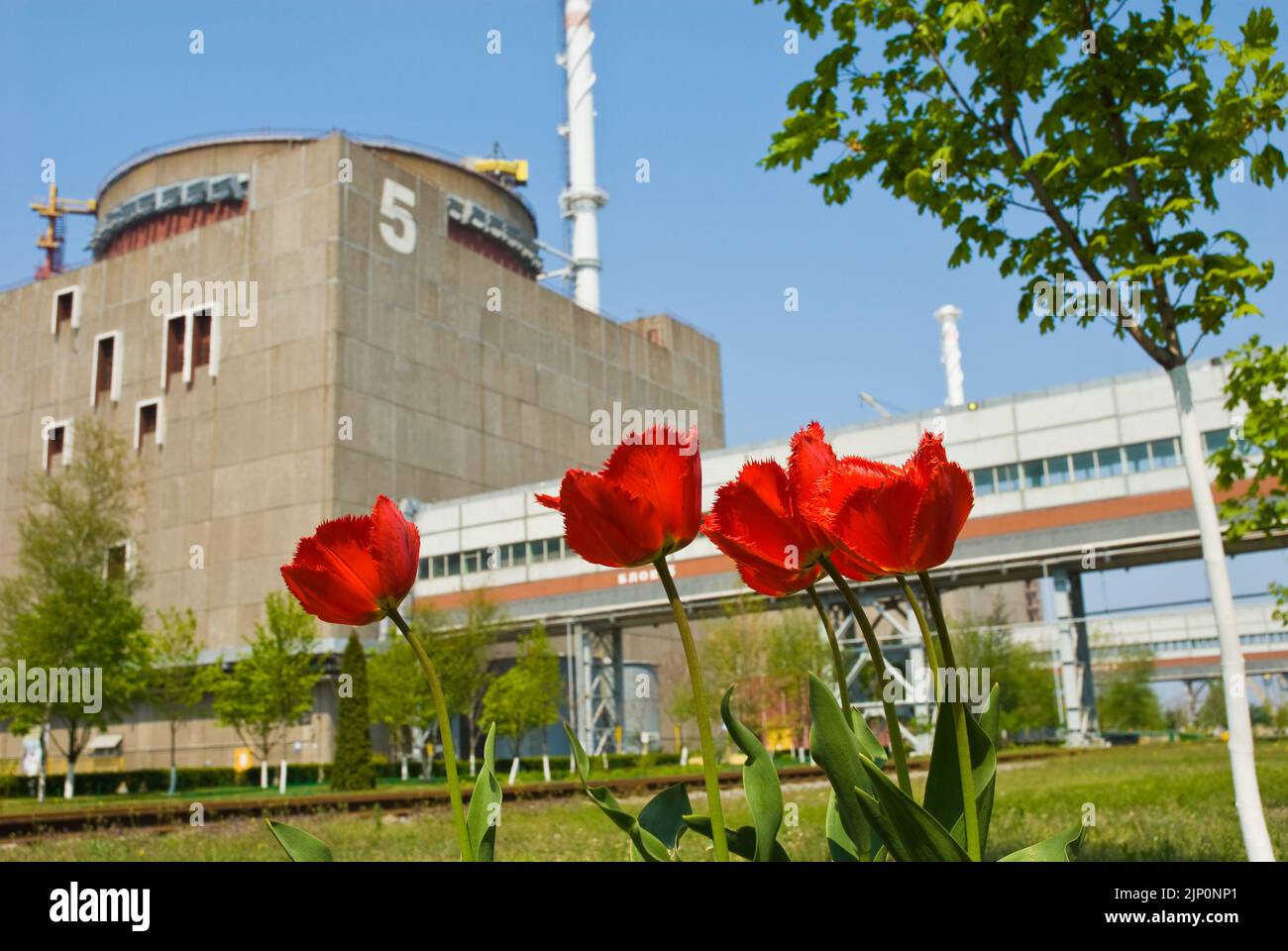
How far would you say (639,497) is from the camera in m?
1.11

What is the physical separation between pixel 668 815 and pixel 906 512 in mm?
591

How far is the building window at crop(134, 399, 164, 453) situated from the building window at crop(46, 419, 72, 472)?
11.2 ft

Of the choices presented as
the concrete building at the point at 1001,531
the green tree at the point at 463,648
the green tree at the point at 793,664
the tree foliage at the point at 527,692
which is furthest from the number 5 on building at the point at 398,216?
the green tree at the point at 793,664

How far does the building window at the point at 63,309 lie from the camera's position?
2258 inches

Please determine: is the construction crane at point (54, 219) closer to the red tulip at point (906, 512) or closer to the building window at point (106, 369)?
the building window at point (106, 369)

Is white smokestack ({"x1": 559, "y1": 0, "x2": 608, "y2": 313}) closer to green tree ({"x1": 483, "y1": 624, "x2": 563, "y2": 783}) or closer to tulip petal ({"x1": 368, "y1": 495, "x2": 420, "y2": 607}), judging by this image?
green tree ({"x1": 483, "y1": 624, "x2": 563, "y2": 783})

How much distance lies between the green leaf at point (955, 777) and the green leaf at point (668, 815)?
341mm

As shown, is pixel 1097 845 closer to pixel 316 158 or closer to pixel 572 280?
pixel 316 158

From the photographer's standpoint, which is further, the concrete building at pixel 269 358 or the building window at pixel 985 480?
the concrete building at pixel 269 358

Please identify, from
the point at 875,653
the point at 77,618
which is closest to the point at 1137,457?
the point at 77,618

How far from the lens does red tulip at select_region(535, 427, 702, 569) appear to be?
1.11 metres

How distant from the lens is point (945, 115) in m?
7.03

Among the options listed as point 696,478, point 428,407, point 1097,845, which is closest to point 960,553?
point 428,407

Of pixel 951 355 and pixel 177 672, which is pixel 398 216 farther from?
pixel 951 355
